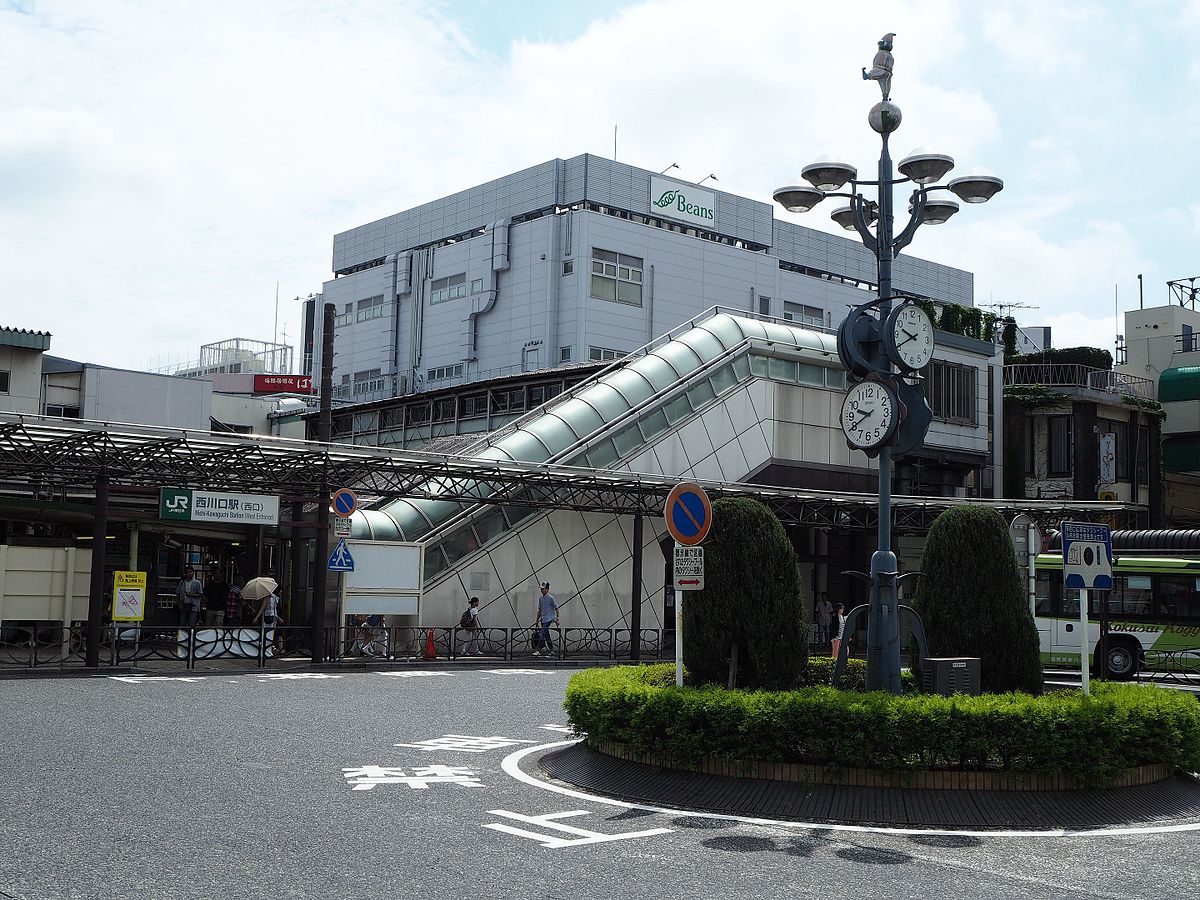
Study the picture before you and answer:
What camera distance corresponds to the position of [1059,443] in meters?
51.1

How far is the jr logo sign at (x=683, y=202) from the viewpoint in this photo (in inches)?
2675

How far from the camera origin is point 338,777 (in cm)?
1120

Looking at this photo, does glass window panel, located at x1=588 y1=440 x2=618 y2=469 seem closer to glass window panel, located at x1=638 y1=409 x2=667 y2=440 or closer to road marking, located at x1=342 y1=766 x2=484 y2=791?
glass window panel, located at x1=638 y1=409 x2=667 y2=440

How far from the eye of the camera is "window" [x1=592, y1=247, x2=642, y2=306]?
62903mm

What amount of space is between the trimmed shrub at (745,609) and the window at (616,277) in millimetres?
50532

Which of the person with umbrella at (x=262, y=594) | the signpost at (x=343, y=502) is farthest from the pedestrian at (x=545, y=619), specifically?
the signpost at (x=343, y=502)

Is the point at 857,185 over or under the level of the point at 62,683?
over

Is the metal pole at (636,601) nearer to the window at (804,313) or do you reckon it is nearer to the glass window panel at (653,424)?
the glass window panel at (653,424)

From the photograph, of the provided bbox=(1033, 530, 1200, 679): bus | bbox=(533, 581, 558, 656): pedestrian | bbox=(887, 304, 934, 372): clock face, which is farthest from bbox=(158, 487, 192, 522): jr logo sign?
bbox=(1033, 530, 1200, 679): bus

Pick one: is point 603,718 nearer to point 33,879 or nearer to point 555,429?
point 33,879

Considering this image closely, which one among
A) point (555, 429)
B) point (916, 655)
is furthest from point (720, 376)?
point (916, 655)

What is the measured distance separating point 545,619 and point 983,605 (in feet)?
59.2

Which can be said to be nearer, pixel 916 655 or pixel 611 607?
pixel 916 655

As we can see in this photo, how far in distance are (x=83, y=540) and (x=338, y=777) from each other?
89.0 ft
